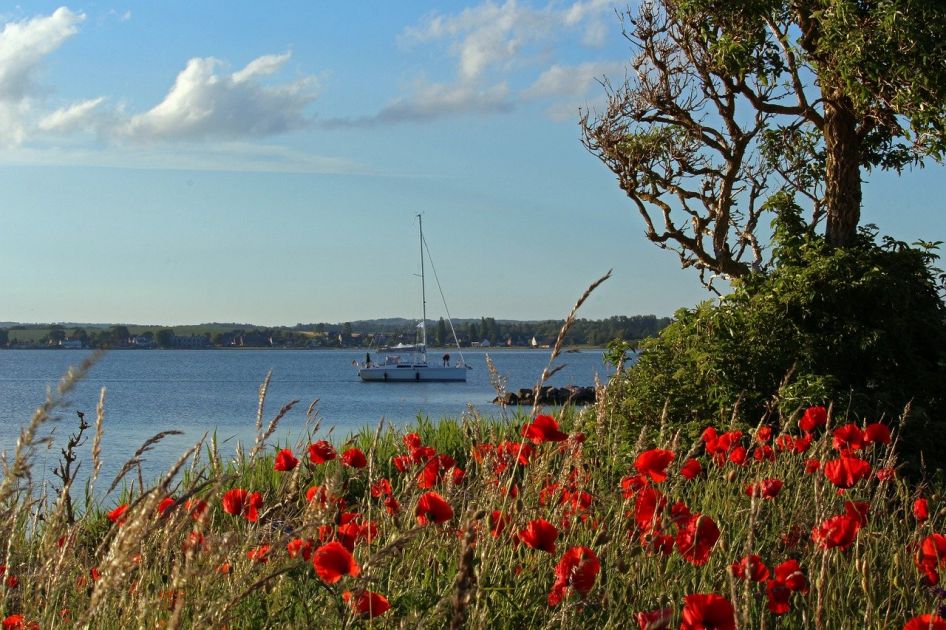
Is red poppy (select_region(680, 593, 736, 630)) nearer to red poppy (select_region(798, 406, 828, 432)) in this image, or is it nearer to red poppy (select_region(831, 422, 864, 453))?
red poppy (select_region(831, 422, 864, 453))

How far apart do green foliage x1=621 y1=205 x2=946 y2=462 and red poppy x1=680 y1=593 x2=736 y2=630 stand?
5.12m

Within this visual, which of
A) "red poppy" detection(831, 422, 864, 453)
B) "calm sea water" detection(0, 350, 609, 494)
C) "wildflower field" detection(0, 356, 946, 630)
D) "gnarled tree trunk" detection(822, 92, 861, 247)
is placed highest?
"gnarled tree trunk" detection(822, 92, 861, 247)

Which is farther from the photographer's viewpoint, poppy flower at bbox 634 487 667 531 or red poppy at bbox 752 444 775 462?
red poppy at bbox 752 444 775 462

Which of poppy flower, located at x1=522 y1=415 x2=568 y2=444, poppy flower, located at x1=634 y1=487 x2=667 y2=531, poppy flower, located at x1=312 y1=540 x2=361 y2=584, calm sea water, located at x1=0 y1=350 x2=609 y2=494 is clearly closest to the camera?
poppy flower, located at x1=312 y1=540 x2=361 y2=584

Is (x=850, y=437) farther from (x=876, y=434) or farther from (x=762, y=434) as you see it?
(x=762, y=434)

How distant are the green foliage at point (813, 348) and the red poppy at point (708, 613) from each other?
512 cm

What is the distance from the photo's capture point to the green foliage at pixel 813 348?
285 inches

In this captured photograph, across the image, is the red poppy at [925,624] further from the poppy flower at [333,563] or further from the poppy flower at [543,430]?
the poppy flower at [543,430]

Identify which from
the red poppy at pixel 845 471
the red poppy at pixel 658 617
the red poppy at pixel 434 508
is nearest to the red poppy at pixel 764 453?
the red poppy at pixel 845 471

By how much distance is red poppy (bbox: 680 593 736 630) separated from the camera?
1.99 meters

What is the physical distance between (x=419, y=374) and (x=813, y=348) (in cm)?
5361

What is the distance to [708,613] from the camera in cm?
200

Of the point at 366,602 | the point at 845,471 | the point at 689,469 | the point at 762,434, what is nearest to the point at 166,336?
the point at 762,434

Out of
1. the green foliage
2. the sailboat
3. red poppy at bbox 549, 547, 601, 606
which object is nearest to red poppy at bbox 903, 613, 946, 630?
red poppy at bbox 549, 547, 601, 606
